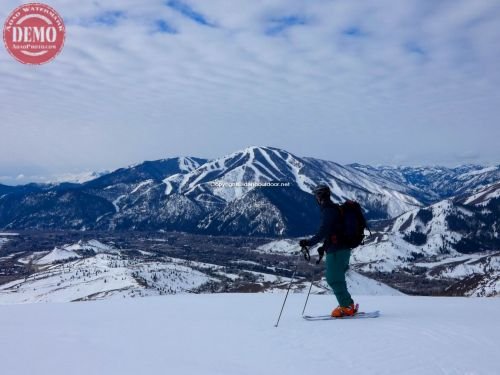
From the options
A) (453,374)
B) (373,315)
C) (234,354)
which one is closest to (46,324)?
(234,354)

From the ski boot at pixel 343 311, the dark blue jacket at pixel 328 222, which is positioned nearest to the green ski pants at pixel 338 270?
the ski boot at pixel 343 311

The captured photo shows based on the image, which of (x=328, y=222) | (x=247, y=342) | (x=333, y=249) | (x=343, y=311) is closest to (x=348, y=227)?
(x=328, y=222)

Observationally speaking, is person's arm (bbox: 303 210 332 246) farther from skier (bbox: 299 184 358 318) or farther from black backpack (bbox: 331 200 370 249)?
black backpack (bbox: 331 200 370 249)

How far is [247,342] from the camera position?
9367mm

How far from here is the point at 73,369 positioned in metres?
7.18

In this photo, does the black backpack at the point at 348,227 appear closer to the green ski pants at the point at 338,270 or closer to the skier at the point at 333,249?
the skier at the point at 333,249

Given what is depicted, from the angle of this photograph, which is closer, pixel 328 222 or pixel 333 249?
pixel 328 222

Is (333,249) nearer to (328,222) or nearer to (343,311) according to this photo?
(328,222)

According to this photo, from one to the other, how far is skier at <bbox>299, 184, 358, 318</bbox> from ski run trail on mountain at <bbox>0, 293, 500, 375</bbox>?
37.9 inches

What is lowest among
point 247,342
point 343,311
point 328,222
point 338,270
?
point 343,311

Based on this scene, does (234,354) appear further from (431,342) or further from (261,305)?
(261,305)

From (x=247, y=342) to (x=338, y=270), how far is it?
3.89m

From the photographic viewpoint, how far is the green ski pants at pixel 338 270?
40.1 ft

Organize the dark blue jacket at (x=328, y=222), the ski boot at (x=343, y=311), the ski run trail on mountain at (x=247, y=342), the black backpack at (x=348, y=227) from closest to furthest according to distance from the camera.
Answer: the ski run trail on mountain at (x=247, y=342) < the dark blue jacket at (x=328, y=222) < the black backpack at (x=348, y=227) < the ski boot at (x=343, y=311)
